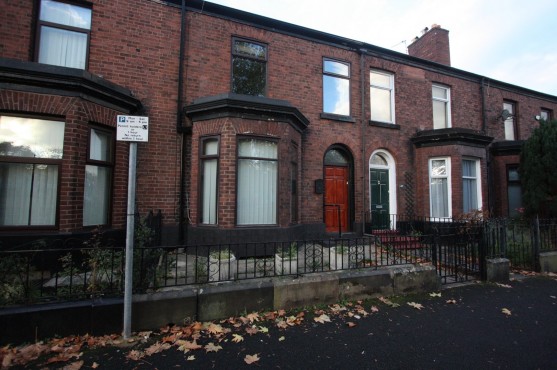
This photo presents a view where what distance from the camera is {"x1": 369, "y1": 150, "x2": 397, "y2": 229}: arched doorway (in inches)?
391

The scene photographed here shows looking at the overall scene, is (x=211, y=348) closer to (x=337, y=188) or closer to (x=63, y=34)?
(x=337, y=188)

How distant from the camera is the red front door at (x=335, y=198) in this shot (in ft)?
30.8

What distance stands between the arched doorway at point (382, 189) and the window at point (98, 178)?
785 centimetres

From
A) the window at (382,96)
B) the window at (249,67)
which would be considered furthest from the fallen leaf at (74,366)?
the window at (382,96)

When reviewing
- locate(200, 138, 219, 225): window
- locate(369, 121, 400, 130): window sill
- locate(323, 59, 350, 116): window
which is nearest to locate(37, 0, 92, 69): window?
locate(200, 138, 219, 225): window

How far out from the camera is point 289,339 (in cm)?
354

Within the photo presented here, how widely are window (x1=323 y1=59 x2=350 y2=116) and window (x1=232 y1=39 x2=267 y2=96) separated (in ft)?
7.35

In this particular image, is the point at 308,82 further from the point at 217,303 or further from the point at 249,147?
the point at 217,303

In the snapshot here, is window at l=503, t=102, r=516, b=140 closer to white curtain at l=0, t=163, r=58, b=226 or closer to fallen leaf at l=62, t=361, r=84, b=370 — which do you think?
fallen leaf at l=62, t=361, r=84, b=370

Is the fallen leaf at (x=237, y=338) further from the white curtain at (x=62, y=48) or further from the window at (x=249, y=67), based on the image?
the white curtain at (x=62, y=48)

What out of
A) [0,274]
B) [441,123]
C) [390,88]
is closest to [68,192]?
[0,274]

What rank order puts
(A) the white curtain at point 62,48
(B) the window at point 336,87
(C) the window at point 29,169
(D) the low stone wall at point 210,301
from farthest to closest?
(B) the window at point 336,87 → (A) the white curtain at point 62,48 → (C) the window at point 29,169 → (D) the low stone wall at point 210,301

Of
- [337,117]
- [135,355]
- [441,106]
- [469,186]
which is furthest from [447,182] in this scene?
[135,355]

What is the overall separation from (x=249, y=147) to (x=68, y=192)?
12.6 ft
